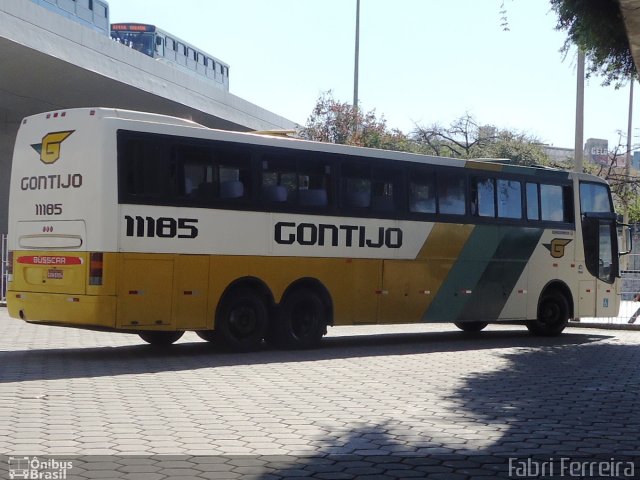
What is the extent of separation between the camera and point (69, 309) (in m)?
14.2

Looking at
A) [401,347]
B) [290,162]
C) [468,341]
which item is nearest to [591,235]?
[468,341]

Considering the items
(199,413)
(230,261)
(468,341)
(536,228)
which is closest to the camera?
(199,413)

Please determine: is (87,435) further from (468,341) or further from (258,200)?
(468,341)

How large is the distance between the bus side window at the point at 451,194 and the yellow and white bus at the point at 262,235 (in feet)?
0.13

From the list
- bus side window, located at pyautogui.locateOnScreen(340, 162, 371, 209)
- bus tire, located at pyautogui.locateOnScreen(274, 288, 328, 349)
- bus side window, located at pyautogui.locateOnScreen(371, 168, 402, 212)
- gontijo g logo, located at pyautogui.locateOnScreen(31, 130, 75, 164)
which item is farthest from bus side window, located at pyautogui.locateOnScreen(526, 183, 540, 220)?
gontijo g logo, located at pyautogui.locateOnScreen(31, 130, 75, 164)

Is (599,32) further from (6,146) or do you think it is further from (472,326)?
(6,146)

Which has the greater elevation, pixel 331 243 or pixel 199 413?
pixel 331 243

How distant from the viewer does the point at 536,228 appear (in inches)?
824

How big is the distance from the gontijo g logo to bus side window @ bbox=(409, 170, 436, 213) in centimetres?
647

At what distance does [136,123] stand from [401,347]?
625cm

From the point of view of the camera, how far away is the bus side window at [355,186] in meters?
17.3

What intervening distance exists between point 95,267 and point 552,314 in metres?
10.8

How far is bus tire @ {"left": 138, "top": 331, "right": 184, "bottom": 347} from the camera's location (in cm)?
1667

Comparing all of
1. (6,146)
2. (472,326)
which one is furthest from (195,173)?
(6,146)
